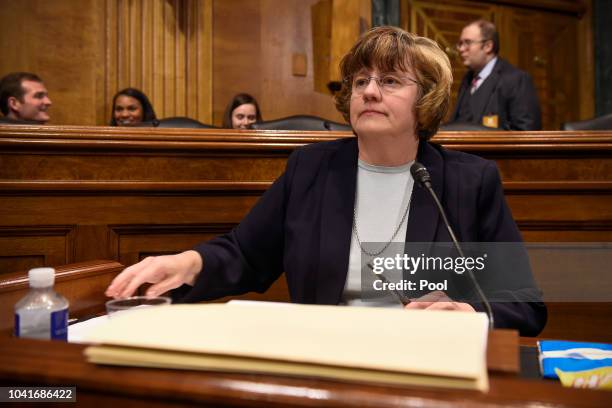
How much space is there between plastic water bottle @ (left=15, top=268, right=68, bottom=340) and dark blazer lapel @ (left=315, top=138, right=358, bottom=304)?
609 millimetres

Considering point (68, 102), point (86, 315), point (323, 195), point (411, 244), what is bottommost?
point (86, 315)

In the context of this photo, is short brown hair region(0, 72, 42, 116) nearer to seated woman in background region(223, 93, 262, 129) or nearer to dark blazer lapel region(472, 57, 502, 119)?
seated woman in background region(223, 93, 262, 129)

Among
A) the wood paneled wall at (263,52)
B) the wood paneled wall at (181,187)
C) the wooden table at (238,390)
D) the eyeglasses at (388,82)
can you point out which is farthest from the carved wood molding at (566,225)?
the wood paneled wall at (263,52)

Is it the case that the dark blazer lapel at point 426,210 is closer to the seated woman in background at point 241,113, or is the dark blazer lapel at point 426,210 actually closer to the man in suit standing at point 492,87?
the seated woman in background at point 241,113

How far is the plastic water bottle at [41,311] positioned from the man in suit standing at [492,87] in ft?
12.4

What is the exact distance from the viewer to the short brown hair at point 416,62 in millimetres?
1334

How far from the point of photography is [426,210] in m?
1.30

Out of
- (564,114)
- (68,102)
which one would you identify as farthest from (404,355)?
(564,114)

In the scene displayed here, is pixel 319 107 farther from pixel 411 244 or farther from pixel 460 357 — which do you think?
pixel 460 357

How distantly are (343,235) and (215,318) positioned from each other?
2.51 feet

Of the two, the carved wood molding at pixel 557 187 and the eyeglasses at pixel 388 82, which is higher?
the eyeglasses at pixel 388 82

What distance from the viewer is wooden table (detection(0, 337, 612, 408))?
1.38ft

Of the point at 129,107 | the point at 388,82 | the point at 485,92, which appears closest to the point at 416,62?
the point at 388,82

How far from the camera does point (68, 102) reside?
4309mm
